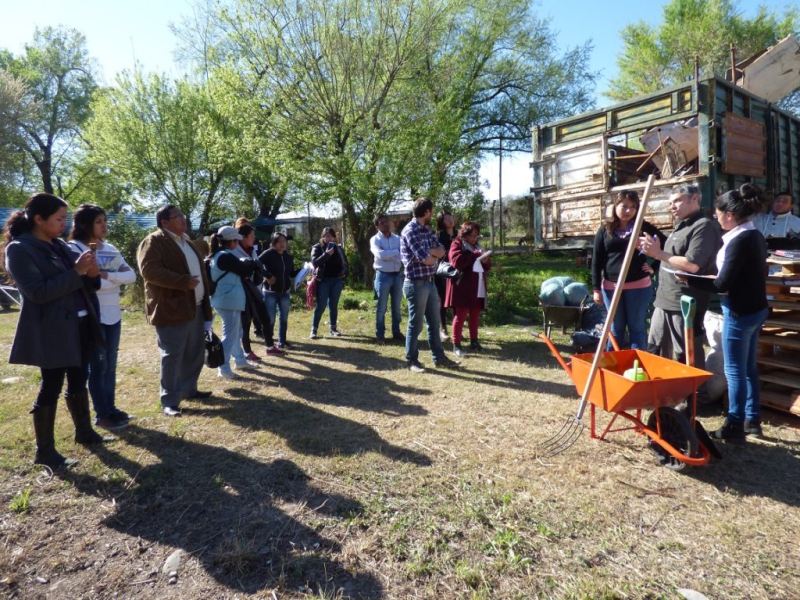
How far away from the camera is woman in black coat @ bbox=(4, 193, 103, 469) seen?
10.5 ft

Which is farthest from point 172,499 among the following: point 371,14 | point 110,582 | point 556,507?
point 371,14

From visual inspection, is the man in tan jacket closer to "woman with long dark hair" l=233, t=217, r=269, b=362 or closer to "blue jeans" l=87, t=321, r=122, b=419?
"blue jeans" l=87, t=321, r=122, b=419

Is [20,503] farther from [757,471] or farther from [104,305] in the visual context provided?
[757,471]

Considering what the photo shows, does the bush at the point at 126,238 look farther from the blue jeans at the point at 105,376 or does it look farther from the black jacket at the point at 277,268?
the blue jeans at the point at 105,376

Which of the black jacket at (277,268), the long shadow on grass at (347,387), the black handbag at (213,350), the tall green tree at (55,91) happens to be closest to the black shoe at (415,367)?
the long shadow on grass at (347,387)

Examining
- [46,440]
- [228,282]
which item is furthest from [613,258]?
[46,440]

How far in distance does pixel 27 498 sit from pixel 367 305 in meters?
7.81

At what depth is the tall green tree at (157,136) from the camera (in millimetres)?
16391

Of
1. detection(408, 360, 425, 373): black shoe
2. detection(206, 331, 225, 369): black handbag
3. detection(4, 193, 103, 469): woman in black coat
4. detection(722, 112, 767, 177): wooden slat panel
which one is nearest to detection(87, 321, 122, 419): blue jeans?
detection(4, 193, 103, 469): woman in black coat

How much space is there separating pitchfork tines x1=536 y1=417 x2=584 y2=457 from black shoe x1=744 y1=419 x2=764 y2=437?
119cm

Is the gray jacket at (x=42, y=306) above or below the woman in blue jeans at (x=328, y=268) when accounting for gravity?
below

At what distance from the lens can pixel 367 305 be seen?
34.7 ft

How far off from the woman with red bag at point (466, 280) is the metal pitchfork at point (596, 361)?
266 cm

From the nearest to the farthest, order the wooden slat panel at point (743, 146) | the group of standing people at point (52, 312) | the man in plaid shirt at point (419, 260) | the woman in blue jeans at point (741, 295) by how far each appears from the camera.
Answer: the group of standing people at point (52, 312)
the woman in blue jeans at point (741, 295)
the man in plaid shirt at point (419, 260)
the wooden slat panel at point (743, 146)
